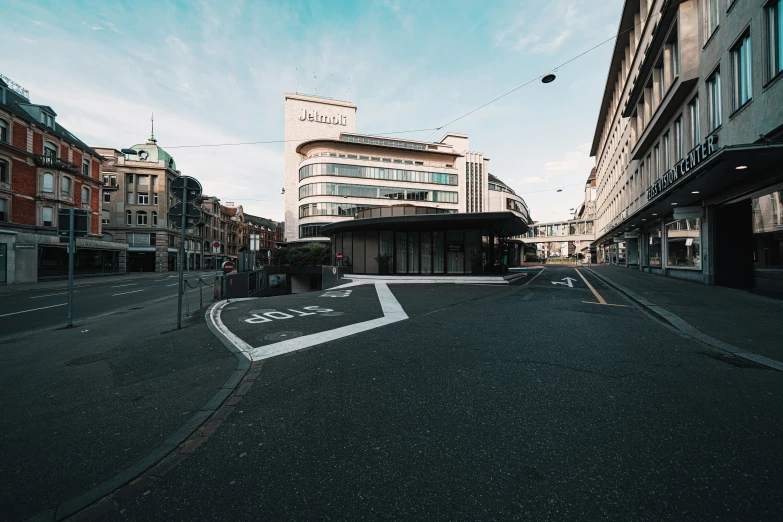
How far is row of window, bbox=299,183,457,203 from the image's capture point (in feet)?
161

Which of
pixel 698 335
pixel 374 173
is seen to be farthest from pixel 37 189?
pixel 698 335

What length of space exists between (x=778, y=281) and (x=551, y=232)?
8200 cm

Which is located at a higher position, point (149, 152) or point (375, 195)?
point (149, 152)

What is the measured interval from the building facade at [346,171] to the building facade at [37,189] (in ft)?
83.0

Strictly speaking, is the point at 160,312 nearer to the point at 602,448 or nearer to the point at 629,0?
the point at 602,448

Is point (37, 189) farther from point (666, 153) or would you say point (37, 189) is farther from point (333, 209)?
point (666, 153)

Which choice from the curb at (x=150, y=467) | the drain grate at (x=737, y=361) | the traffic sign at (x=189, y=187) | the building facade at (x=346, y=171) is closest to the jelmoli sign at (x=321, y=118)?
the building facade at (x=346, y=171)

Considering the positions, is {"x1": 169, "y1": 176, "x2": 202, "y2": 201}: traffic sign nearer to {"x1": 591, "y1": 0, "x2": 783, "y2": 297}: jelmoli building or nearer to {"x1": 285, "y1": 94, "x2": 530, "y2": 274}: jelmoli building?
{"x1": 285, "y1": 94, "x2": 530, "y2": 274}: jelmoli building

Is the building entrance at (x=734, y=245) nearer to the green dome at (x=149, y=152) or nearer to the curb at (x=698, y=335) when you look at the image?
the curb at (x=698, y=335)

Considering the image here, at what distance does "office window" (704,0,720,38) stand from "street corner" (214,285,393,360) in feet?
61.0

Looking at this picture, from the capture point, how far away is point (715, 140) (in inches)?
510

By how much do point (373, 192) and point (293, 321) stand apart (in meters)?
44.7

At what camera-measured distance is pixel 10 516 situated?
1.93 m

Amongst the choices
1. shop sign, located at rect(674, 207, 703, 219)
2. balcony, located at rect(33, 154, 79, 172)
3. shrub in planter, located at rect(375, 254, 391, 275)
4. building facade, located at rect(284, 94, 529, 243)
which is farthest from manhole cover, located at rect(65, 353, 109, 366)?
building facade, located at rect(284, 94, 529, 243)
